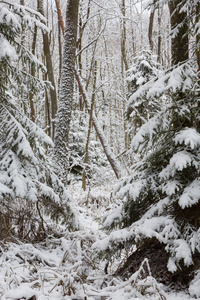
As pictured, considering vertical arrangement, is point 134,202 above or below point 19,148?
below

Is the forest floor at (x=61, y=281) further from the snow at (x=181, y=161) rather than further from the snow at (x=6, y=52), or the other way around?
the snow at (x=6, y=52)

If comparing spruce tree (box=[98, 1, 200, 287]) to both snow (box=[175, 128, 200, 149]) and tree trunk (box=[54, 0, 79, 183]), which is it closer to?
snow (box=[175, 128, 200, 149])

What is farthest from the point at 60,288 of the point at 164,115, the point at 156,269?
the point at 164,115

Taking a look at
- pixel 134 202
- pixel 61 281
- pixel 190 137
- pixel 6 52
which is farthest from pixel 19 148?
pixel 190 137

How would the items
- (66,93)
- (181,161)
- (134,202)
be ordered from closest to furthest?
(181,161) < (134,202) < (66,93)

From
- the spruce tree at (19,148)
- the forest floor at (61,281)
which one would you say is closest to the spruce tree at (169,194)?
the forest floor at (61,281)

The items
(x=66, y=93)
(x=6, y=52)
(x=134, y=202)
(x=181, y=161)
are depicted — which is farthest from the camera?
(x=66, y=93)

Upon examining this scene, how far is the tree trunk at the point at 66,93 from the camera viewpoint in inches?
244

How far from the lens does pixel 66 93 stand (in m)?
6.37

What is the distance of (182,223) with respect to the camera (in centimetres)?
256

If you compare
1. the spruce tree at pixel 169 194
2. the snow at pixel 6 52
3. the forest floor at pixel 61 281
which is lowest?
the forest floor at pixel 61 281

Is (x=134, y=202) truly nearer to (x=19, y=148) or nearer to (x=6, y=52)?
(x=19, y=148)

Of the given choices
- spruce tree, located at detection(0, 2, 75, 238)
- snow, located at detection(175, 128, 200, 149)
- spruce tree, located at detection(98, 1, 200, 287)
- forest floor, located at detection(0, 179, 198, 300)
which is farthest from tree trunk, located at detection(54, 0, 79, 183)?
snow, located at detection(175, 128, 200, 149)

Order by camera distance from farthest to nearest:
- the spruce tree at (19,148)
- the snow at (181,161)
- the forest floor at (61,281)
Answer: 1. the spruce tree at (19,148)
2. the snow at (181,161)
3. the forest floor at (61,281)
